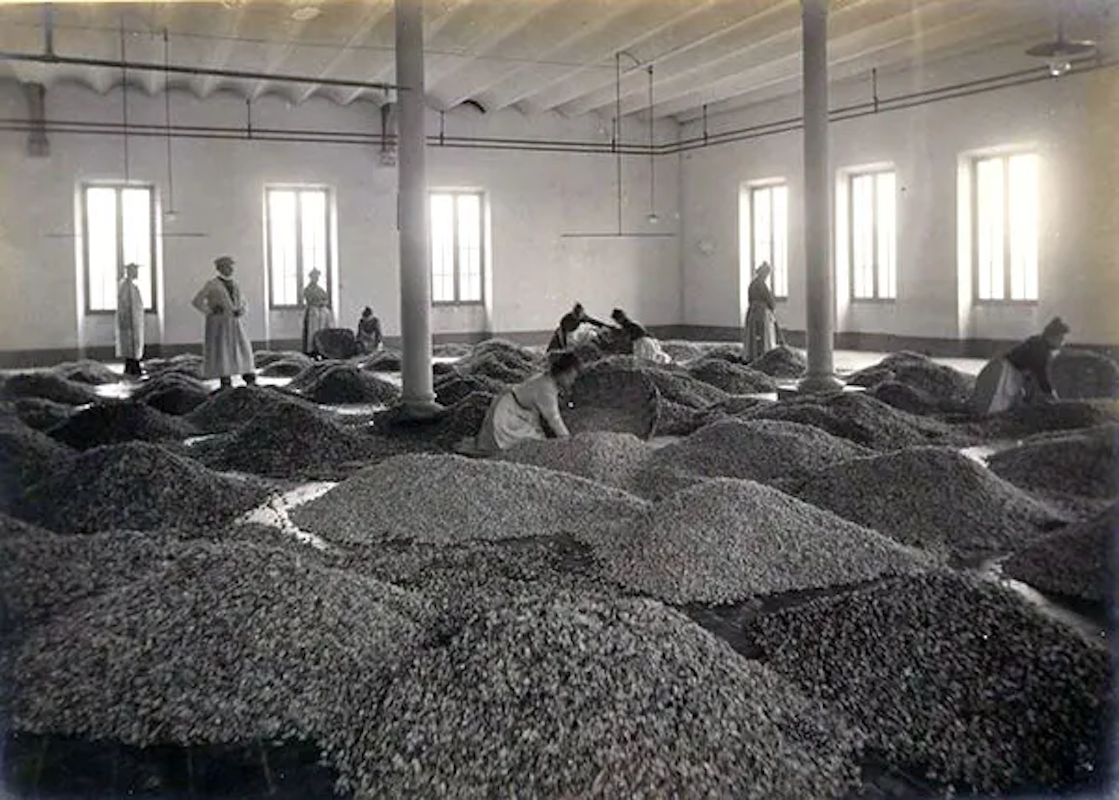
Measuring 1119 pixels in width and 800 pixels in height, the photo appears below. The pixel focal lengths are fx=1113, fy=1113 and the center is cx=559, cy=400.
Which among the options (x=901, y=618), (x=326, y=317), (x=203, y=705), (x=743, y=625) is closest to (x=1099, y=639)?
(x=901, y=618)

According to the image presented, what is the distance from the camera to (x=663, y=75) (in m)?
12.9

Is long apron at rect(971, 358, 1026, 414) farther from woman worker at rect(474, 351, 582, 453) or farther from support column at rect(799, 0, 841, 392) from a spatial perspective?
woman worker at rect(474, 351, 582, 453)

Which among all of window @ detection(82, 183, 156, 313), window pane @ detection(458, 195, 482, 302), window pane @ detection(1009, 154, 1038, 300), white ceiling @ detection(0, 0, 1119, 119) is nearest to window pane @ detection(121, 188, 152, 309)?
window @ detection(82, 183, 156, 313)

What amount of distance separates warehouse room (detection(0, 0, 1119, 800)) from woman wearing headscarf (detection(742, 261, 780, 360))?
4 cm

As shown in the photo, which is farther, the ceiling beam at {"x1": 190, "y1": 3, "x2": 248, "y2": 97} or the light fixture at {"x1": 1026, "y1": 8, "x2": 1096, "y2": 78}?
the ceiling beam at {"x1": 190, "y1": 3, "x2": 248, "y2": 97}

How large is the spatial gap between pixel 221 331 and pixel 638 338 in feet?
14.2


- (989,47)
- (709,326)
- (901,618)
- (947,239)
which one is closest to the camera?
(901,618)

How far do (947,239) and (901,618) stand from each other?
5107mm

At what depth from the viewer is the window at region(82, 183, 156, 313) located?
14.4 m

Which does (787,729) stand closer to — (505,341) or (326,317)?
(505,341)

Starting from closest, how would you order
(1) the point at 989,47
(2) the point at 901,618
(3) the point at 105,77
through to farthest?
(2) the point at 901,618, (1) the point at 989,47, (3) the point at 105,77

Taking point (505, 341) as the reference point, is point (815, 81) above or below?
above

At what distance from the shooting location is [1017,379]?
23.3ft

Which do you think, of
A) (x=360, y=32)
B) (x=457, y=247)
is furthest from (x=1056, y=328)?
(x=360, y=32)
